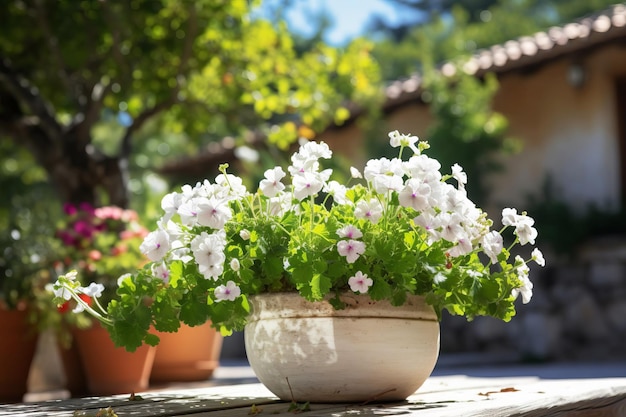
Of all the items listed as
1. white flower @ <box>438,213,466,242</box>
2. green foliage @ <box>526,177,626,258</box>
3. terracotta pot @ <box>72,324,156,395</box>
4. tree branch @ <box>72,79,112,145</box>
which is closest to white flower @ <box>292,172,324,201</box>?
white flower @ <box>438,213,466,242</box>

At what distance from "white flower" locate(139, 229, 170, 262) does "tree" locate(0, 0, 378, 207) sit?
11.5 feet

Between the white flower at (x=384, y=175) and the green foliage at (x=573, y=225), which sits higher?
the green foliage at (x=573, y=225)

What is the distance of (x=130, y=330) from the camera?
167 centimetres

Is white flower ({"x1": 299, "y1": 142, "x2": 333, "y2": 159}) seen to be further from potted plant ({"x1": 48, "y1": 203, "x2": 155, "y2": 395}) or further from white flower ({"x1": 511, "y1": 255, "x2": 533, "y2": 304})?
potted plant ({"x1": 48, "y1": 203, "x2": 155, "y2": 395})

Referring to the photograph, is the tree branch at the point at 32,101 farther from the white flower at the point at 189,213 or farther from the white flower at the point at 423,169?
the white flower at the point at 423,169

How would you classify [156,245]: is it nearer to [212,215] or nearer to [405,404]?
[212,215]

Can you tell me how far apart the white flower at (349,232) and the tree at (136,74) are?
3.68 metres

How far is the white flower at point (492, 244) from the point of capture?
1.68 m

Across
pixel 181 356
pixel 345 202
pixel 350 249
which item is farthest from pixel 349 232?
pixel 181 356

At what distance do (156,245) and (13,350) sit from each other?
8.85ft

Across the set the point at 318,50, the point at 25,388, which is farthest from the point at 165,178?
the point at 25,388

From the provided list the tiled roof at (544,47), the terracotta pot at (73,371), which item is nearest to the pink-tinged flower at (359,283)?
the terracotta pot at (73,371)

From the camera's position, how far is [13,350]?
404 cm

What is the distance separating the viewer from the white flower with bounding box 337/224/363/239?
1561mm
